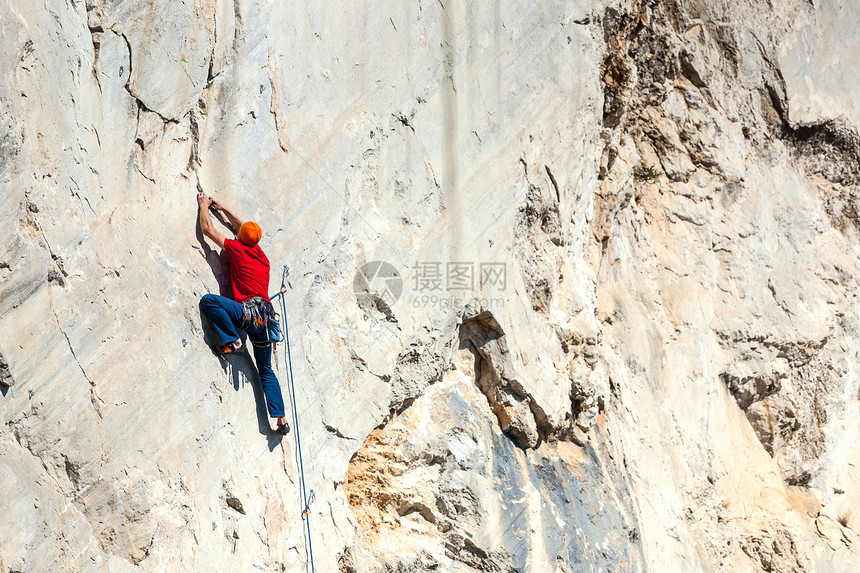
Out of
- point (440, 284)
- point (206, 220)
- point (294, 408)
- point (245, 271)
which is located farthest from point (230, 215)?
point (440, 284)

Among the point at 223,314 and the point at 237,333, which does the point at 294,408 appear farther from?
the point at 223,314

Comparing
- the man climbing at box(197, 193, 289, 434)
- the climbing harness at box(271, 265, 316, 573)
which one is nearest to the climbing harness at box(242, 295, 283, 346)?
the man climbing at box(197, 193, 289, 434)

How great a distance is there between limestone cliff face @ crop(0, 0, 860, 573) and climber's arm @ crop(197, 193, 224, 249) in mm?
62

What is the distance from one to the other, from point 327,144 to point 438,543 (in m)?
2.79

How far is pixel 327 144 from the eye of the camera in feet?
18.0

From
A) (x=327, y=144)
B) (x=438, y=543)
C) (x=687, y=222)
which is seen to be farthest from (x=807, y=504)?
(x=327, y=144)

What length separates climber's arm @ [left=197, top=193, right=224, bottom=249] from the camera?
15.8ft

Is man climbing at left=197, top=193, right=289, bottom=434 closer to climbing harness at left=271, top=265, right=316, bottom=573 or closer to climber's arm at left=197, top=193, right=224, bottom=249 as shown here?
climber's arm at left=197, top=193, right=224, bottom=249

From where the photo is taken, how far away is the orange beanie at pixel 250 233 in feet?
16.0

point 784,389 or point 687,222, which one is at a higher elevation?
point 687,222

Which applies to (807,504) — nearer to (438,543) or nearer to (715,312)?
(715,312)

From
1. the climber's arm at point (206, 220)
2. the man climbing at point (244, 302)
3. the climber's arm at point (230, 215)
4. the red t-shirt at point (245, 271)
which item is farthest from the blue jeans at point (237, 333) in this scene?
the climber's arm at point (230, 215)

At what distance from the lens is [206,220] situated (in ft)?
15.8

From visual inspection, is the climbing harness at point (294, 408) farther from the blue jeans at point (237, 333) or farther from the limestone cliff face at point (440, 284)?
the blue jeans at point (237, 333)
